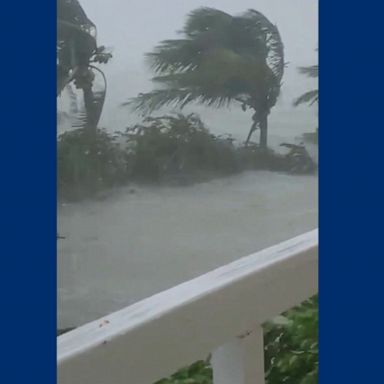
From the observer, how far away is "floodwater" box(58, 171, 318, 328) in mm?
825

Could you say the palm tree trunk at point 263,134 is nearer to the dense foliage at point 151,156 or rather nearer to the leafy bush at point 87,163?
the dense foliage at point 151,156

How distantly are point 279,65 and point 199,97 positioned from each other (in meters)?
0.20

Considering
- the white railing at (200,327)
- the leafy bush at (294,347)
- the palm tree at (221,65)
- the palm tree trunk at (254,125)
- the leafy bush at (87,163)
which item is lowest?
the leafy bush at (294,347)

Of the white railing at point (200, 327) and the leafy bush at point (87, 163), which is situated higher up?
the leafy bush at point (87, 163)

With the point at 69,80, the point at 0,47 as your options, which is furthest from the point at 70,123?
the point at 0,47

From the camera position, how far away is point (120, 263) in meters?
0.92

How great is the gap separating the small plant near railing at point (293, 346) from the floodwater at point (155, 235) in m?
0.15

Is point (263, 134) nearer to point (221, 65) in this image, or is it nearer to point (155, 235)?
point (221, 65)

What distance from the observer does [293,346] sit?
118cm

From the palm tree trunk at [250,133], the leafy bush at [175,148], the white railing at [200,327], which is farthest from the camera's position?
the palm tree trunk at [250,133]

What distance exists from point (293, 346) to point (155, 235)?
411 mm

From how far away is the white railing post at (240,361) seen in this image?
A: 2.44 feet

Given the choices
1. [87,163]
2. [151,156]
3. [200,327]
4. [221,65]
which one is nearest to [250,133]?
[221,65]

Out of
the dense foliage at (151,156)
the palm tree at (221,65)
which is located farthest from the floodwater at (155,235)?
the palm tree at (221,65)
